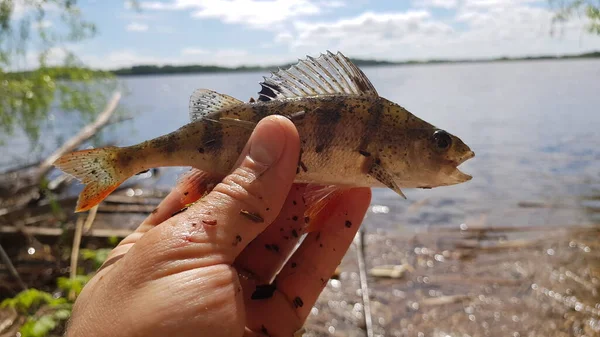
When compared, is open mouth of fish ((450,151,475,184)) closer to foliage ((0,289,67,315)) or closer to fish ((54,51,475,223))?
fish ((54,51,475,223))

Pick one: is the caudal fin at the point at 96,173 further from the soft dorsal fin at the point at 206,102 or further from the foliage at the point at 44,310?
the foliage at the point at 44,310

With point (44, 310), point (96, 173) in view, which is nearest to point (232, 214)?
point (96, 173)

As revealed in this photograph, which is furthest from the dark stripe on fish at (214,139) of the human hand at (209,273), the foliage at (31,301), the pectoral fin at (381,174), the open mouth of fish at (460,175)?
the foliage at (31,301)

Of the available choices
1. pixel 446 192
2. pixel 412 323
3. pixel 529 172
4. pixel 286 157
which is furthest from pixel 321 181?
pixel 529 172

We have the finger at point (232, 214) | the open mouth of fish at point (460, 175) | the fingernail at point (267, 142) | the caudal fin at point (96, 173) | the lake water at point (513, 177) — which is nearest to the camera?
the finger at point (232, 214)

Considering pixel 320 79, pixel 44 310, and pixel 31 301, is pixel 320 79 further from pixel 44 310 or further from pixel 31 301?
pixel 31 301

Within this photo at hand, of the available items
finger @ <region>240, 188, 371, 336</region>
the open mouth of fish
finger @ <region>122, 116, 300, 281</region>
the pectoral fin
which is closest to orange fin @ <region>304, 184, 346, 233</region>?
finger @ <region>240, 188, 371, 336</region>

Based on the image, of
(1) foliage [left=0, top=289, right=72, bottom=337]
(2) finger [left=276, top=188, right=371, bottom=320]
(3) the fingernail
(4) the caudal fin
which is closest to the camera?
(3) the fingernail
